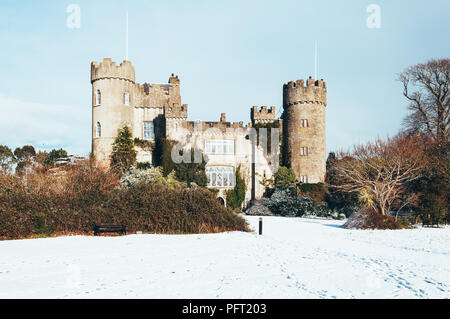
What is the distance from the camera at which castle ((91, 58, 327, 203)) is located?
113 ft

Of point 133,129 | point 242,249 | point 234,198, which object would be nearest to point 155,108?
point 133,129

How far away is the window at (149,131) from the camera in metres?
36.6

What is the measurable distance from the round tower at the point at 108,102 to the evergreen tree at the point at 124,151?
37.3 inches

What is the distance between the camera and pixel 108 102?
35.1 meters

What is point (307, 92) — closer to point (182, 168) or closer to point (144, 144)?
point (182, 168)

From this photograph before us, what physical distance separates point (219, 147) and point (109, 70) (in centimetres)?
1238

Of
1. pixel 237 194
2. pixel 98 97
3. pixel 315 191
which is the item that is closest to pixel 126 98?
pixel 98 97

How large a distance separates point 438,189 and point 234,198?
1613 cm

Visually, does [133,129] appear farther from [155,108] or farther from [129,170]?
[129,170]

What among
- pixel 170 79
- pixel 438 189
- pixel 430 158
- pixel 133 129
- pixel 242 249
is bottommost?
pixel 242 249

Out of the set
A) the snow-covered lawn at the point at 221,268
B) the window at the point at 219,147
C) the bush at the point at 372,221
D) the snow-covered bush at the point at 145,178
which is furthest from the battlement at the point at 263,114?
the snow-covered lawn at the point at 221,268

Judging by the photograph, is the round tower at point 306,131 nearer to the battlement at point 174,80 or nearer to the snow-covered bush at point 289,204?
the snow-covered bush at point 289,204
